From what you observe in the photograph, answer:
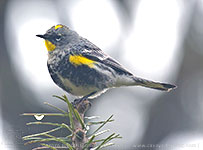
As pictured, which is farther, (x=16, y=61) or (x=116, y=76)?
(x=16, y=61)

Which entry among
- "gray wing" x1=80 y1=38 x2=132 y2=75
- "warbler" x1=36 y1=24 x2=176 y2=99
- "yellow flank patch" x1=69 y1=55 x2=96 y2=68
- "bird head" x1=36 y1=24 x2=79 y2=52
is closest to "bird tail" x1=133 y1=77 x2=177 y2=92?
"warbler" x1=36 y1=24 x2=176 y2=99

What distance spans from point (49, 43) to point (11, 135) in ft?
4.52

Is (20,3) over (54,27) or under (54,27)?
over

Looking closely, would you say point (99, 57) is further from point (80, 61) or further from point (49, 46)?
point (49, 46)

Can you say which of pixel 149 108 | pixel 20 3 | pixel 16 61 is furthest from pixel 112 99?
pixel 20 3

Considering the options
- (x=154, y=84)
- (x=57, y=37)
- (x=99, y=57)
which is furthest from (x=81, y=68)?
(x=154, y=84)

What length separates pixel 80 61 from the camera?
5.18m

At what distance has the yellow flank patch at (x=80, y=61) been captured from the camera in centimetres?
513

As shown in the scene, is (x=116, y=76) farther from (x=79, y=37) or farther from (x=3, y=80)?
(x=3, y=80)

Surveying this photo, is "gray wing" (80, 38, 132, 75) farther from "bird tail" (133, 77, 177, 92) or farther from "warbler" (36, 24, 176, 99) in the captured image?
"bird tail" (133, 77, 177, 92)

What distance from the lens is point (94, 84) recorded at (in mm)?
5141

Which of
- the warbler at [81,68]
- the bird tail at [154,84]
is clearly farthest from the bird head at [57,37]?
the bird tail at [154,84]

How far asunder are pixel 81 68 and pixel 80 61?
0.11 meters

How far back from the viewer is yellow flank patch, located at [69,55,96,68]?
5128mm
